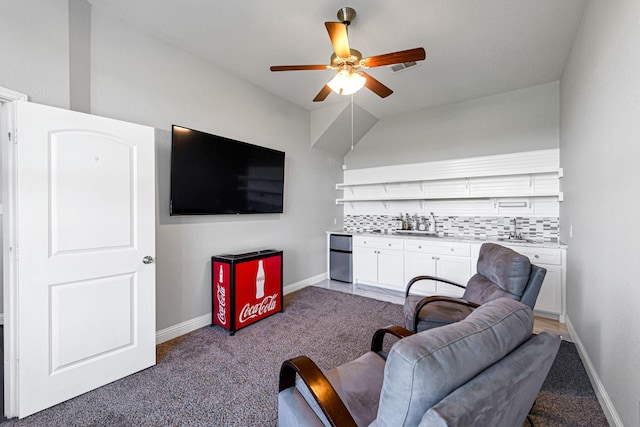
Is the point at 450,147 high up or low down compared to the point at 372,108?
down

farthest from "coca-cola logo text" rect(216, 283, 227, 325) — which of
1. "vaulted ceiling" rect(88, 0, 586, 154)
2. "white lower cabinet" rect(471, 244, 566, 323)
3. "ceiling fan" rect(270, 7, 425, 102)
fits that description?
"white lower cabinet" rect(471, 244, 566, 323)

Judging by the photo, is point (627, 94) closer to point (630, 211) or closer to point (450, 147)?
point (630, 211)

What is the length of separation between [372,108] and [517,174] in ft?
7.51

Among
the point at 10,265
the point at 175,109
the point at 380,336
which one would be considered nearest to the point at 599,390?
the point at 380,336

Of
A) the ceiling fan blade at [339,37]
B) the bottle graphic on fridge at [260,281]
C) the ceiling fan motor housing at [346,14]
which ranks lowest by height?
the bottle graphic on fridge at [260,281]

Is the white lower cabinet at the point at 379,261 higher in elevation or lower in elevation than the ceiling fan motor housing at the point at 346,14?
lower

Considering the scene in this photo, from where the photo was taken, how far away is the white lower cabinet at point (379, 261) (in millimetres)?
4328

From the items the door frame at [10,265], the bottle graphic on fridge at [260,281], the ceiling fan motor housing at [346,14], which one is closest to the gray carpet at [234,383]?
the door frame at [10,265]

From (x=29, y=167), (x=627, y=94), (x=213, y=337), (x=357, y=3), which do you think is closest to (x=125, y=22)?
(x=29, y=167)

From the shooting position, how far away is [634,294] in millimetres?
1438

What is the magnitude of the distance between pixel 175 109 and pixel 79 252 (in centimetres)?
160

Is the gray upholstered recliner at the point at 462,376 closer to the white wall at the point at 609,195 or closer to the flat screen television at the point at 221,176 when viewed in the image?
the white wall at the point at 609,195

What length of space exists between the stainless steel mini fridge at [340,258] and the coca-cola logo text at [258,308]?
5.47 feet

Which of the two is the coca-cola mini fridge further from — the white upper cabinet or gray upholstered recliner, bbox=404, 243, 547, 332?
the white upper cabinet
